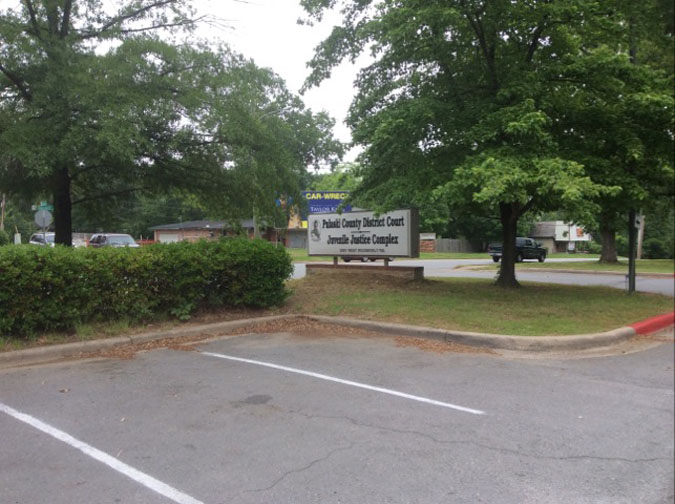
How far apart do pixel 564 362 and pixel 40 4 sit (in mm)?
Result: 11318

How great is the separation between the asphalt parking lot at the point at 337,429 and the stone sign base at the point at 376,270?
6.25 meters

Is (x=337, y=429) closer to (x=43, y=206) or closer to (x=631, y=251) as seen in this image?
(x=631, y=251)

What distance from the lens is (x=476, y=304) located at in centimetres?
983

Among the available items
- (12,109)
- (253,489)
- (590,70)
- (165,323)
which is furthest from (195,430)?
(590,70)

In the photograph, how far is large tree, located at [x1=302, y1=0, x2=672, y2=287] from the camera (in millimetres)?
8297

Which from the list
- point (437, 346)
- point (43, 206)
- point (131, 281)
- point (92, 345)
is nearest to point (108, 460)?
point (92, 345)

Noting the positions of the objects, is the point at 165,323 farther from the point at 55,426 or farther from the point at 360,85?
the point at 360,85

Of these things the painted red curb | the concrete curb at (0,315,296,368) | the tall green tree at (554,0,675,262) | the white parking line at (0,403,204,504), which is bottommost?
the white parking line at (0,403,204,504)

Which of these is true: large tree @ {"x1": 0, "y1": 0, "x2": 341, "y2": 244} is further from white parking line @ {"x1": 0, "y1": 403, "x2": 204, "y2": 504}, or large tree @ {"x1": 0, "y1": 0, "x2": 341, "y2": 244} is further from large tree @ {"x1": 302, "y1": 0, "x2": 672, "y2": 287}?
white parking line @ {"x1": 0, "y1": 403, "x2": 204, "y2": 504}

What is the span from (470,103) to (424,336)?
5130mm

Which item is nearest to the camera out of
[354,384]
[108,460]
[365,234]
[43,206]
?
[108,460]

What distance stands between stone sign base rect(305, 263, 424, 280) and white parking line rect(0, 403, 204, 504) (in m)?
9.33

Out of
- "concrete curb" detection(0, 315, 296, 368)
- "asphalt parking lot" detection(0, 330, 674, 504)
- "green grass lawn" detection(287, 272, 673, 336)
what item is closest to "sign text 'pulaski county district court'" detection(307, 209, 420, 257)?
"green grass lawn" detection(287, 272, 673, 336)

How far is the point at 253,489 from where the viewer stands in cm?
325
